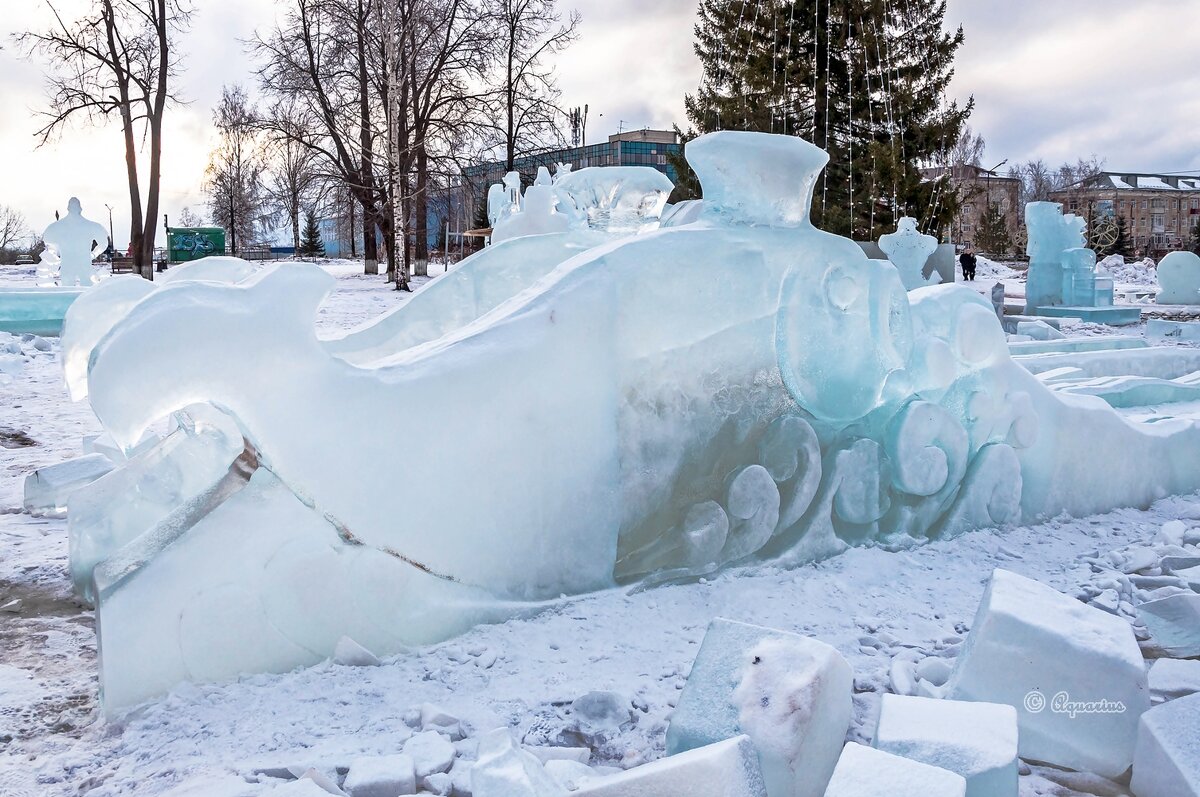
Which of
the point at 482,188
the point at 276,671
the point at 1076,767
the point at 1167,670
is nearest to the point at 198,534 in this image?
the point at 276,671

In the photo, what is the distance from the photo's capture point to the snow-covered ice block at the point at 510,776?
1.55 meters

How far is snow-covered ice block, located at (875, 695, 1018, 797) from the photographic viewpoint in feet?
5.09

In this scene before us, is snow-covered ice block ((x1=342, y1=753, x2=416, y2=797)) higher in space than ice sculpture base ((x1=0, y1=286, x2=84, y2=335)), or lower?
lower

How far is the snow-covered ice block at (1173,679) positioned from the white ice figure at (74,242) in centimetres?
1475

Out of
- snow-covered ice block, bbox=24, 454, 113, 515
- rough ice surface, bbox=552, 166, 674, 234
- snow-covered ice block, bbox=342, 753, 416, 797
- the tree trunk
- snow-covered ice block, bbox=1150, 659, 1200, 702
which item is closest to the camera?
snow-covered ice block, bbox=342, 753, 416, 797

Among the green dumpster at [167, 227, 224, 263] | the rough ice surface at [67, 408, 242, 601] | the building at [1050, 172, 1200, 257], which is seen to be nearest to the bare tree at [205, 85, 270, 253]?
the green dumpster at [167, 227, 224, 263]

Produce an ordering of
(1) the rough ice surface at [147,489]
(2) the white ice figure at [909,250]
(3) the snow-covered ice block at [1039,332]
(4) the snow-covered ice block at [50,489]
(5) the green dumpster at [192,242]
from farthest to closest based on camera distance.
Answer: (5) the green dumpster at [192,242] → (2) the white ice figure at [909,250] → (3) the snow-covered ice block at [1039,332] → (4) the snow-covered ice block at [50,489] → (1) the rough ice surface at [147,489]

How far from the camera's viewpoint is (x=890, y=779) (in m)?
1.42

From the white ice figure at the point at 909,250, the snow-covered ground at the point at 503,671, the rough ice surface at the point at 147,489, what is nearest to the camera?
the snow-covered ground at the point at 503,671

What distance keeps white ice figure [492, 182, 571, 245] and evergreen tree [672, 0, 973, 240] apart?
1206cm

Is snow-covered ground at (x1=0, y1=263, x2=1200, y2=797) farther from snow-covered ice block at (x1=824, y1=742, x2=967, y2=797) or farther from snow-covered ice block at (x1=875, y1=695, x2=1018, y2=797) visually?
snow-covered ice block at (x1=824, y1=742, x2=967, y2=797)

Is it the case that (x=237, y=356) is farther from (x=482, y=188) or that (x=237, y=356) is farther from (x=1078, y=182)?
(x=1078, y=182)

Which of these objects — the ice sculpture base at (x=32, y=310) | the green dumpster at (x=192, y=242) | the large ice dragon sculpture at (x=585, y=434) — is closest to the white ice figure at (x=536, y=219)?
the large ice dragon sculpture at (x=585, y=434)

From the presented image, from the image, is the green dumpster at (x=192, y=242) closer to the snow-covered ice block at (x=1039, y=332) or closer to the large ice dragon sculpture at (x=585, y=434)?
the snow-covered ice block at (x=1039, y=332)
